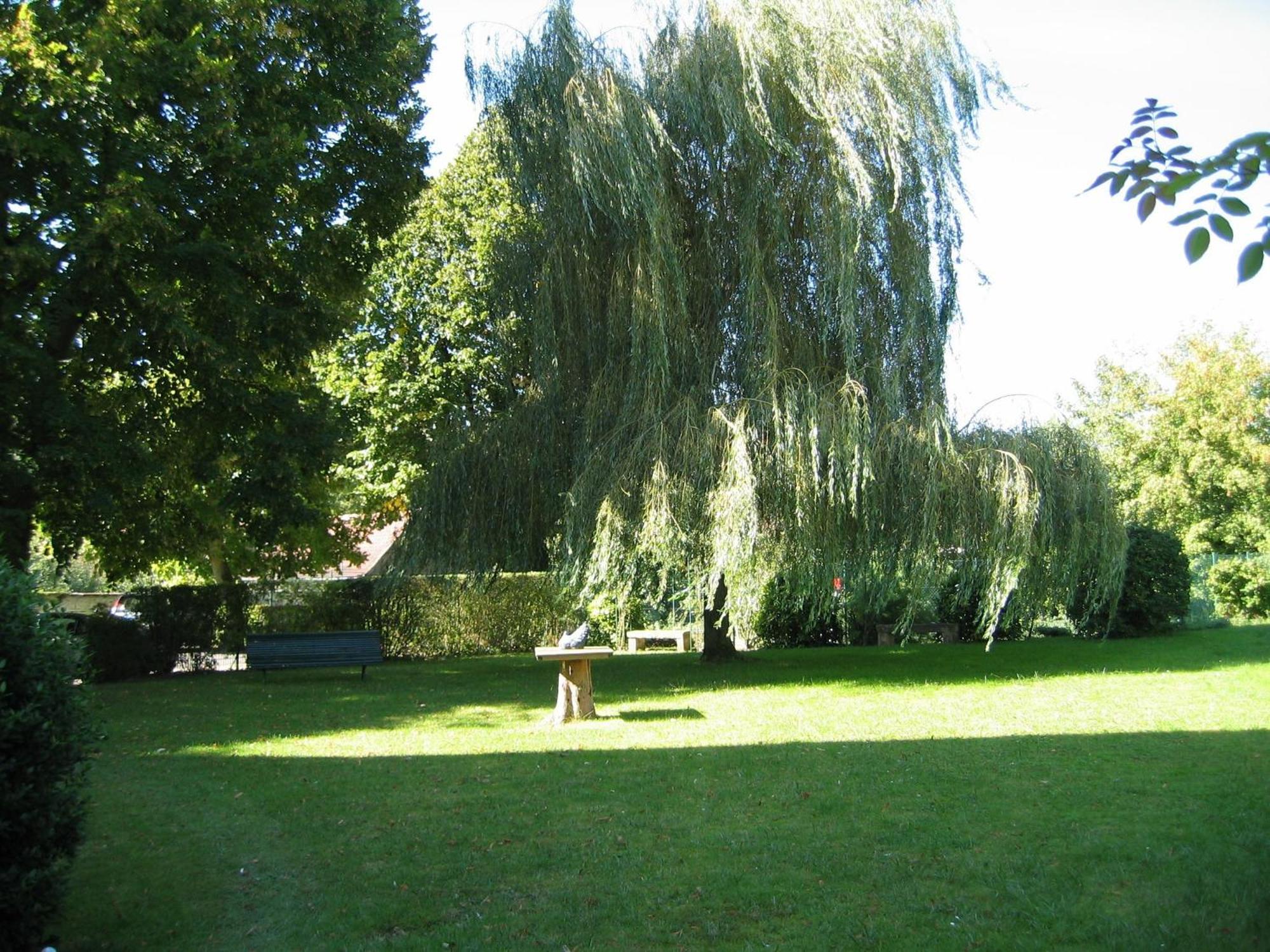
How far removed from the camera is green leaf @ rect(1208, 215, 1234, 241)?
258 cm

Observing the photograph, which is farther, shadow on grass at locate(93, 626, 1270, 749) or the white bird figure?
shadow on grass at locate(93, 626, 1270, 749)

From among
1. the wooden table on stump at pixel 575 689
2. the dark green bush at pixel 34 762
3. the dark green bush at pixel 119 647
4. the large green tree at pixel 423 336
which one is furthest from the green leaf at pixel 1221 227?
the large green tree at pixel 423 336

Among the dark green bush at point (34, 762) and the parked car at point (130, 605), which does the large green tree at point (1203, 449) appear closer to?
the parked car at point (130, 605)

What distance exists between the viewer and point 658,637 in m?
21.9

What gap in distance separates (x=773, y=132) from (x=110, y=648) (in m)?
13.2

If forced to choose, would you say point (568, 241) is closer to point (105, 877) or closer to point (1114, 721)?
point (1114, 721)

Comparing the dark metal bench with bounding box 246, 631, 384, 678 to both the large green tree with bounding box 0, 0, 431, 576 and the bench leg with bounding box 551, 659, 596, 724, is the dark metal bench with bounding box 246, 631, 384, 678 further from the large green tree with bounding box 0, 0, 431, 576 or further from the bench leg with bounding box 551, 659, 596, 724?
the bench leg with bounding box 551, 659, 596, 724

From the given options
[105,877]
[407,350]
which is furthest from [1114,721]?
[407,350]

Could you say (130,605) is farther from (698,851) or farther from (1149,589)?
(1149,589)

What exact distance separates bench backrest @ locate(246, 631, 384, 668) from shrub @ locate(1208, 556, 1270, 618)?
2035 centimetres

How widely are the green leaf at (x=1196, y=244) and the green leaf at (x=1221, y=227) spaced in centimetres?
2

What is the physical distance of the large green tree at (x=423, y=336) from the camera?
21.6 m

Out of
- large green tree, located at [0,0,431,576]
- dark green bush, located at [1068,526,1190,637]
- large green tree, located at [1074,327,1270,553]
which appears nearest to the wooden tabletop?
large green tree, located at [0,0,431,576]

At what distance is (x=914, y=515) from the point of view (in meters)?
12.6
